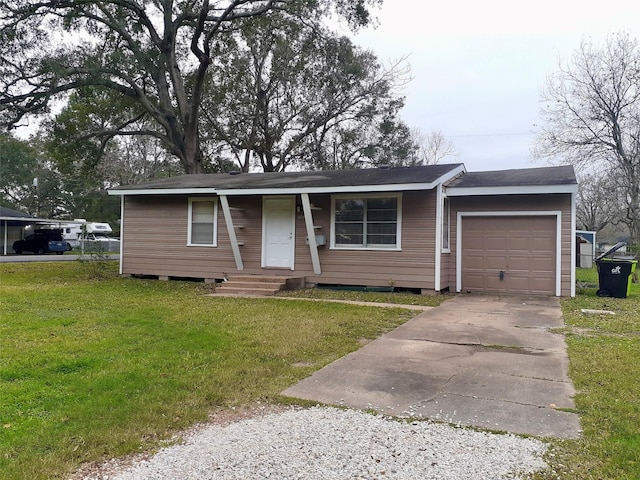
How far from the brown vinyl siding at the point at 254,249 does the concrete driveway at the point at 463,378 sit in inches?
150

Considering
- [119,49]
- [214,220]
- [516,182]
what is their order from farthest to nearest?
[119,49]
[214,220]
[516,182]

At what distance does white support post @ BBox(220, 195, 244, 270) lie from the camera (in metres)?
11.7

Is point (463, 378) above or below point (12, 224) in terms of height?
below

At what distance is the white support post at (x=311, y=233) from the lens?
11.0 meters

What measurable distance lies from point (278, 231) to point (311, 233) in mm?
1340

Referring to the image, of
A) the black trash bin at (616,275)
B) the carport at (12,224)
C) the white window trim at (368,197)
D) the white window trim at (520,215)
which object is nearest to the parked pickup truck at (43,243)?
the carport at (12,224)

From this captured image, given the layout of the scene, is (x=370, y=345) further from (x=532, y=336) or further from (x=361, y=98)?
(x=361, y=98)

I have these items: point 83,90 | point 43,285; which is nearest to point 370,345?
point 43,285

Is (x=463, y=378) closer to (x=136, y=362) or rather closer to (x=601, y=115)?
(x=136, y=362)

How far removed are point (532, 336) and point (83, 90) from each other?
1726 centimetres

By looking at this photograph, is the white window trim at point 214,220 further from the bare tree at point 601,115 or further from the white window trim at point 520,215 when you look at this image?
the bare tree at point 601,115

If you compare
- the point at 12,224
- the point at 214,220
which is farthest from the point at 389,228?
the point at 12,224

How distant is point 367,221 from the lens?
1136cm

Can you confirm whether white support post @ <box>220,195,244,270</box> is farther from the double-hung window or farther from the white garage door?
the white garage door
